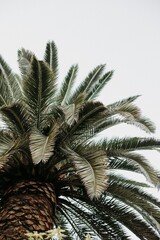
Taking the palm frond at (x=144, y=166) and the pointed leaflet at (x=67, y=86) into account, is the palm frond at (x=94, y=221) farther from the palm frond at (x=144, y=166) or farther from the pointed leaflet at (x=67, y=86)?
the pointed leaflet at (x=67, y=86)

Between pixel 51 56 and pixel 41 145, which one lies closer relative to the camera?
pixel 41 145

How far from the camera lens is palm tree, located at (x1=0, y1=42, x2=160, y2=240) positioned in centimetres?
800

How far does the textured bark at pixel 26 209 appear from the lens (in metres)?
7.65

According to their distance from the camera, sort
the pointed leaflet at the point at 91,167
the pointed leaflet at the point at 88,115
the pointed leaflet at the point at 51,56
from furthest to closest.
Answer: the pointed leaflet at the point at 51,56, the pointed leaflet at the point at 88,115, the pointed leaflet at the point at 91,167

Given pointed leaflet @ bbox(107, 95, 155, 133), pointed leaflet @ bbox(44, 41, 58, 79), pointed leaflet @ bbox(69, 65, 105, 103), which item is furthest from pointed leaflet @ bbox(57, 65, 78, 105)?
pointed leaflet @ bbox(107, 95, 155, 133)

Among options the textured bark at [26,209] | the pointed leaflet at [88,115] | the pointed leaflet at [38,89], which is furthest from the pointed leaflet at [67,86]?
the textured bark at [26,209]

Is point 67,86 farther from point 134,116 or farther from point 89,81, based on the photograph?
point 134,116

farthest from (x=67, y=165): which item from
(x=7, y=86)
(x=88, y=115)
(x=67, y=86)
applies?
(x=67, y=86)

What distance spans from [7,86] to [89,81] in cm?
236

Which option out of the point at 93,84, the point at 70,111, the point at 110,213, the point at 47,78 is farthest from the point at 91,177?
the point at 93,84

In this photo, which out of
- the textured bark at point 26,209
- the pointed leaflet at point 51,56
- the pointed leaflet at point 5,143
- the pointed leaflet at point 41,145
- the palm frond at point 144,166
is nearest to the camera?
the pointed leaflet at point 41,145

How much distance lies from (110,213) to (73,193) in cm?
90

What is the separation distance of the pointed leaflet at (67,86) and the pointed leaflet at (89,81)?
367 mm

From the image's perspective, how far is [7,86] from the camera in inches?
404
